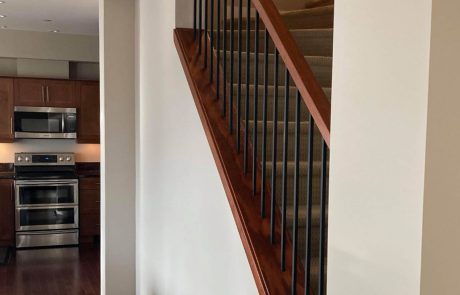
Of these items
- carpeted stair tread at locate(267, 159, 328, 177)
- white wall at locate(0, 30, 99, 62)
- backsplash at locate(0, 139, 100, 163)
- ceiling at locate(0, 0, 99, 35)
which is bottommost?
backsplash at locate(0, 139, 100, 163)

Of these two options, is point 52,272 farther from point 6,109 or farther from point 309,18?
point 309,18

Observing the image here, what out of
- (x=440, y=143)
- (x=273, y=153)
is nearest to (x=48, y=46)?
(x=273, y=153)

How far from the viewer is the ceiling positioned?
206 inches

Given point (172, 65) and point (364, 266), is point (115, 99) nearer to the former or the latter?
point (172, 65)

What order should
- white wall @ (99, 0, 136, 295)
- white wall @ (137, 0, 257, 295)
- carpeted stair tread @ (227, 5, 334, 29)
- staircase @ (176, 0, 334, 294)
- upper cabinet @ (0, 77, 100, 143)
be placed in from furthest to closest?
upper cabinet @ (0, 77, 100, 143)
white wall @ (99, 0, 136, 295)
carpeted stair tread @ (227, 5, 334, 29)
white wall @ (137, 0, 257, 295)
staircase @ (176, 0, 334, 294)

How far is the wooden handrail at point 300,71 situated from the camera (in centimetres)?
A: 150

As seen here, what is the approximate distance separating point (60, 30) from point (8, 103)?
122 cm

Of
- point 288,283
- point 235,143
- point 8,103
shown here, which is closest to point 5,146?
point 8,103

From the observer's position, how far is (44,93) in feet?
22.9

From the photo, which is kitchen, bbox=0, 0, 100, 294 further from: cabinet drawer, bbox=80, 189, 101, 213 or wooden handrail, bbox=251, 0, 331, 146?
wooden handrail, bbox=251, 0, 331, 146

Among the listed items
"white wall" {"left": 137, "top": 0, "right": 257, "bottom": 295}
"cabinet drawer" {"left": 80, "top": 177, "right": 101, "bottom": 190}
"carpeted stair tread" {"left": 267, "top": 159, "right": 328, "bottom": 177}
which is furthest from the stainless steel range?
"carpeted stair tread" {"left": 267, "top": 159, "right": 328, "bottom": 177}

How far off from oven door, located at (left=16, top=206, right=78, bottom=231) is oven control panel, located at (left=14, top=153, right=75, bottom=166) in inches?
26.2

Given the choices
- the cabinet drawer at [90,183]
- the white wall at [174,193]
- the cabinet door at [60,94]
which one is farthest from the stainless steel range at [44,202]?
the white wall at [174,193]

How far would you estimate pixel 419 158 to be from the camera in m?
0.99
